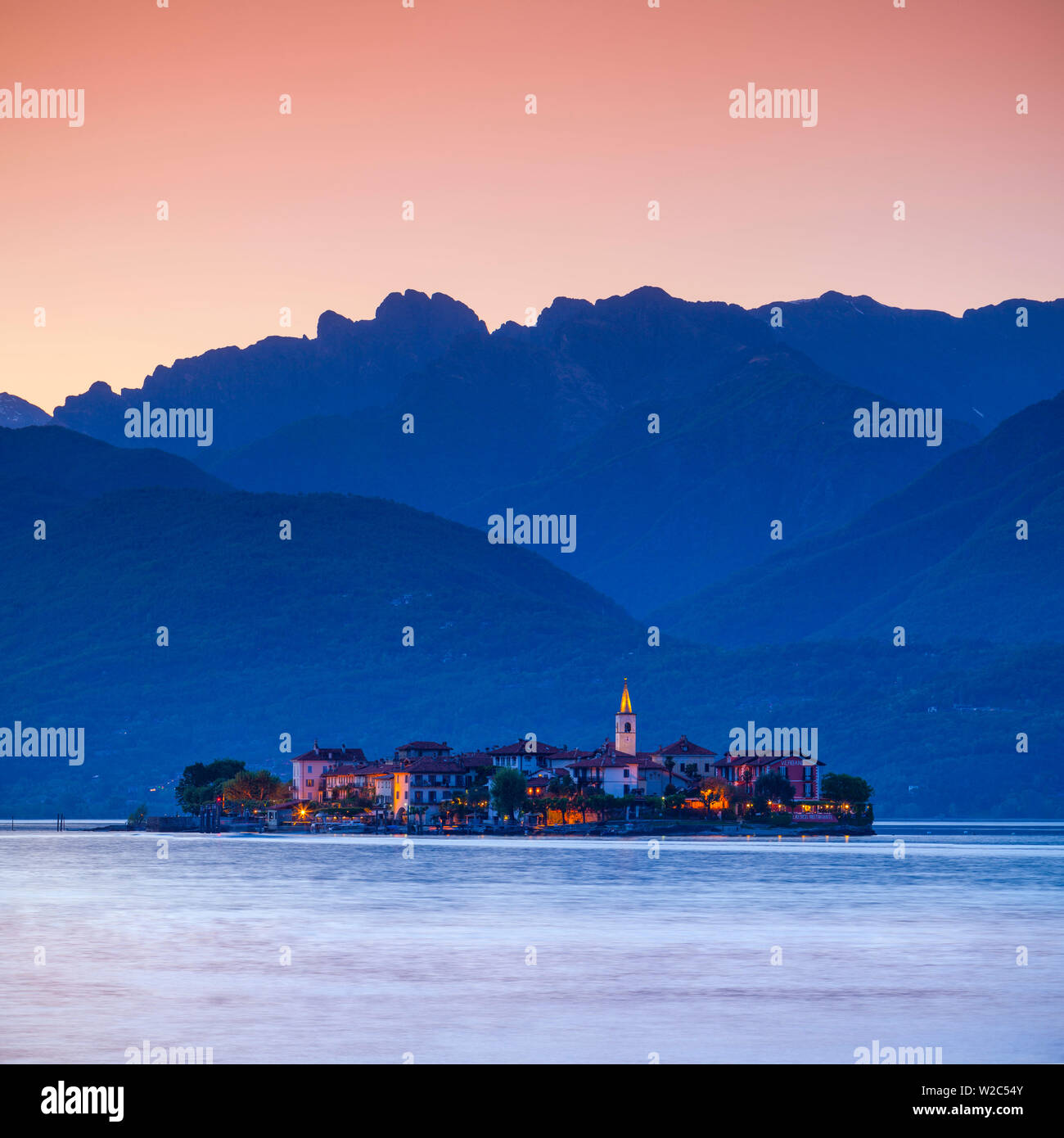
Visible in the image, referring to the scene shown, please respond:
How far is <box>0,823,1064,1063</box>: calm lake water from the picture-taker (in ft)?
A: 143

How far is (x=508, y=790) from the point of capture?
639ft

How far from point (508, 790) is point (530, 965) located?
136 metres

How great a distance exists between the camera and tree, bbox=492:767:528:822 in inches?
7623

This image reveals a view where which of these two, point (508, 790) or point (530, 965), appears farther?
point (508, 790)

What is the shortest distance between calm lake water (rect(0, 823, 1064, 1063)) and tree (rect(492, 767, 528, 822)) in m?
74.0

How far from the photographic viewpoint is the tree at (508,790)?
194 meters

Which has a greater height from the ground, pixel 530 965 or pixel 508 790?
pixel 508 790

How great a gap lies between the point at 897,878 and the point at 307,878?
3535 cm

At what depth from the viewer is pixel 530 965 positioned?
59.2 meters

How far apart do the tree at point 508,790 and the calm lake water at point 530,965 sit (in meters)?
74.0

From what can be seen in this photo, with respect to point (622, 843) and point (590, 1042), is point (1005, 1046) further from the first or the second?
point (622, 843)

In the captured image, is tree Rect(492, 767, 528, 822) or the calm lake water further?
tree Rect(492, 767, 528, 822)
